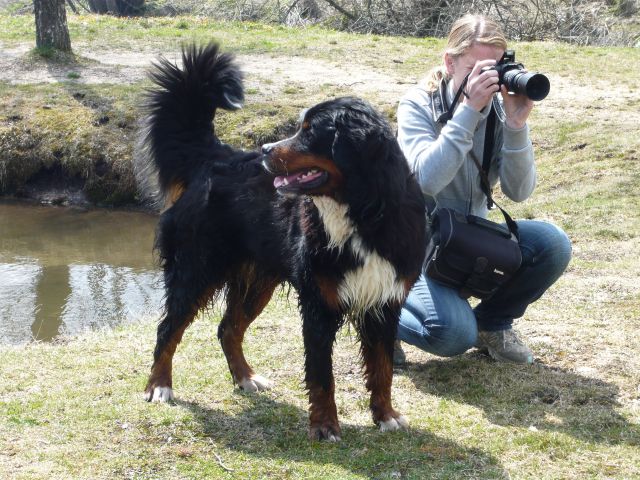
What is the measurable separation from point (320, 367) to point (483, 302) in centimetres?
151

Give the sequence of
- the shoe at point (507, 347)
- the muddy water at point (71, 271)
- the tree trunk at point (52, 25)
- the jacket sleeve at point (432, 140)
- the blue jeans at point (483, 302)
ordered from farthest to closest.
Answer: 1. the tree trunk at point (52, 25)
2. the muddy water at point (71, 271)
3. the shoe at point (507, 347)
4. the blue jeans at point (483, 302)
5. the jacket sleeve at point (432, 140)

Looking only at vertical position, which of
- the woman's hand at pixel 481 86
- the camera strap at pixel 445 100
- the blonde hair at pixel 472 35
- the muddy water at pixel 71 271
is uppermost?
the blonde hair at pixel 472 35

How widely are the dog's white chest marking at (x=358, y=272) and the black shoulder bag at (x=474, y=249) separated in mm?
675

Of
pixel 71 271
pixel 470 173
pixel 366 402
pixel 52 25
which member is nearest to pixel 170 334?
pixel 366 402

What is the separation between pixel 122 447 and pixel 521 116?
2464mm

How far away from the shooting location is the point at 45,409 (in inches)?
164

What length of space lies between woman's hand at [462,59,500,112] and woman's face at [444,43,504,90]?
0.20m

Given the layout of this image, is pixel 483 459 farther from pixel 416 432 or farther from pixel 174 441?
pixel 174 441

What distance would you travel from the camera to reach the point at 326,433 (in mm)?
3818

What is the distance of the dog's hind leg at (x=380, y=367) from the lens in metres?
3.94

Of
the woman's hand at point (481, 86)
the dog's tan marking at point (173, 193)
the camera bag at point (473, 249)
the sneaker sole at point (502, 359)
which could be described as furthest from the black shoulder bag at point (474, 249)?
the dog's tan marking at point (173, 193)

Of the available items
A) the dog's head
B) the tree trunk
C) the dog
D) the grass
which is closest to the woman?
the grass

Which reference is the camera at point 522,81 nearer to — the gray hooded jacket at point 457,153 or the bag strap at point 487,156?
the gray hooded jacket at point 457,153

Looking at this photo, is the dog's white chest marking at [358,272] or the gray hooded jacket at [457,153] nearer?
the dog's white chest marking at [358,272]
